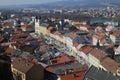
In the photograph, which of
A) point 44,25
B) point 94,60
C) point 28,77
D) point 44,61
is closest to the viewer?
point 28,77

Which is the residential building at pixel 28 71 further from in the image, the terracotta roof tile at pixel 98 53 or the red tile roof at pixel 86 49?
the red tile roof at pixel 86 49

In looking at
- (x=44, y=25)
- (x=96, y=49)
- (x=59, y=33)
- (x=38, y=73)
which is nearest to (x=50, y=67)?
(x=38, y=73)

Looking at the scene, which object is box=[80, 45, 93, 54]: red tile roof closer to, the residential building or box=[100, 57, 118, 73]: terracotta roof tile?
box=[100, 57, 118, 73]: terracotta roof tile

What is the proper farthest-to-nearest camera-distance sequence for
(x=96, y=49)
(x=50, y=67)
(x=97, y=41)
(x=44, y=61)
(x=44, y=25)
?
(x=44, y=25), (x=97, y=41), (x=96, y=49), (x=44, y=61), (x=50, y=67)

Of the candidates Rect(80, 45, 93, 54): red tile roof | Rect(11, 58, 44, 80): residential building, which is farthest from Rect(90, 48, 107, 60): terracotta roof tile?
Rect(11, 58, 44, 80): residential building

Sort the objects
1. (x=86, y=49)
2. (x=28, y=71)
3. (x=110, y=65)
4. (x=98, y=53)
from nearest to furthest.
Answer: (x=28, y=71) < (x=110, y=65) < (x=98, y=53) < (x=86, y=49)

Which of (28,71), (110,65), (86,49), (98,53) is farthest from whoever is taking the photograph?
(86,49)

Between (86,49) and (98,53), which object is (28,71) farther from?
(86,49)

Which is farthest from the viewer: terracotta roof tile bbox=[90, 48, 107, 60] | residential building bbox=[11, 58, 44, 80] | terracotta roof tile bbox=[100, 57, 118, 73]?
terracotta roof tile bbox=[90, 48, 107, 60]

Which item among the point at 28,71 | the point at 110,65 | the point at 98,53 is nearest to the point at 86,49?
the point at 98,53

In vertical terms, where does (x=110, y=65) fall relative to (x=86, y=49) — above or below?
above

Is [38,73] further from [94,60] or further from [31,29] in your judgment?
[31,29]
